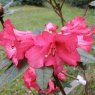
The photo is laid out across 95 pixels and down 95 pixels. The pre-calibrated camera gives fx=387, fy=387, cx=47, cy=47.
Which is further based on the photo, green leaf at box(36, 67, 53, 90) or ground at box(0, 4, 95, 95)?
ground at box(0, 4, 95, 95)

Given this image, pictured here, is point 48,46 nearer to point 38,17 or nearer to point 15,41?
point 15,41

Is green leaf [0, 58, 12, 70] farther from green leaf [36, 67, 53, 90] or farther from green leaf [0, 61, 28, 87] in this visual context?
green leaf [36, 67, 53, 90]

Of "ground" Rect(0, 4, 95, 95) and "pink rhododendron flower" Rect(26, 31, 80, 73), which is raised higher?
"pink rhododendron flower" Rect(26, 31, 80, 73)

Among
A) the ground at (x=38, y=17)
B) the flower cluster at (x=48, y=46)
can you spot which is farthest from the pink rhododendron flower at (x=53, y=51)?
the ground at (x=38, y=17)

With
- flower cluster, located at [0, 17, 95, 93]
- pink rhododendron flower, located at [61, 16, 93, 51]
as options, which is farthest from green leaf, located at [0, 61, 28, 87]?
pink rhododendron flower, located at [61, 16, 93, 51]

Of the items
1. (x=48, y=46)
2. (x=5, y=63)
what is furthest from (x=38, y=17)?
(x=48, y=46)

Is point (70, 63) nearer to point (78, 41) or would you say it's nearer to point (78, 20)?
point (78, 41)

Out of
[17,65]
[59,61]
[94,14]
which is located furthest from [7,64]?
[94,14]
